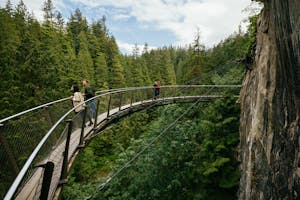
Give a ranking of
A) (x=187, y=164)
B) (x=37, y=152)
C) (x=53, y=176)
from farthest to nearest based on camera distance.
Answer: (x=187, y=164) < (x=53, y=176) < (x=37, y=152)

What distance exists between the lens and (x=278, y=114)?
4.45 metres

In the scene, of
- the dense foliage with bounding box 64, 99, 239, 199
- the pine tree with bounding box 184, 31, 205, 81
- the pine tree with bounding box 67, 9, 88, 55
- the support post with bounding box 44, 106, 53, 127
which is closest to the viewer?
the support post with bounding box 44, 106, 53, 127

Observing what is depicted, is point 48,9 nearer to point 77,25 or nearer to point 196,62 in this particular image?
point 77,25

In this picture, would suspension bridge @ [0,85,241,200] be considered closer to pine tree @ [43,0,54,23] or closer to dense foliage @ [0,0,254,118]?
dense foliage @ [0,0,254,118]

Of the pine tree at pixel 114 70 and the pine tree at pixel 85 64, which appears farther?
the pine tree at pixel 114 70

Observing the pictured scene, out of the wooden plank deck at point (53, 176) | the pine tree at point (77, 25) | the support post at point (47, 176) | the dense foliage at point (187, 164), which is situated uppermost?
the pine tree at point (77, 25)

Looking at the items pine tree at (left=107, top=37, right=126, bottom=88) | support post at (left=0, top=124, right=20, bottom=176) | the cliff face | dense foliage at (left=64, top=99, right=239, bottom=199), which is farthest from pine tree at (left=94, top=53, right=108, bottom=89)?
support post at (left=0, top=124, right=20, bottom=176)

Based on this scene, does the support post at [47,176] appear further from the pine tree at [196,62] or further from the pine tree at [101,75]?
the pine tree at [101,75]

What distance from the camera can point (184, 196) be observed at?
38.0ft

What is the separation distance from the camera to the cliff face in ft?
11.5

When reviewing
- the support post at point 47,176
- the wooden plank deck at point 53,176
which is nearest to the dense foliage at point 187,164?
the wooden plank deck at point 53,176

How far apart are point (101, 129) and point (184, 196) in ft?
21.3

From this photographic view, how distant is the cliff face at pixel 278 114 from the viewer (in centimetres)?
351

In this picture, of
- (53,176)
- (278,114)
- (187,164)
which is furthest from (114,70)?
(53,176)
